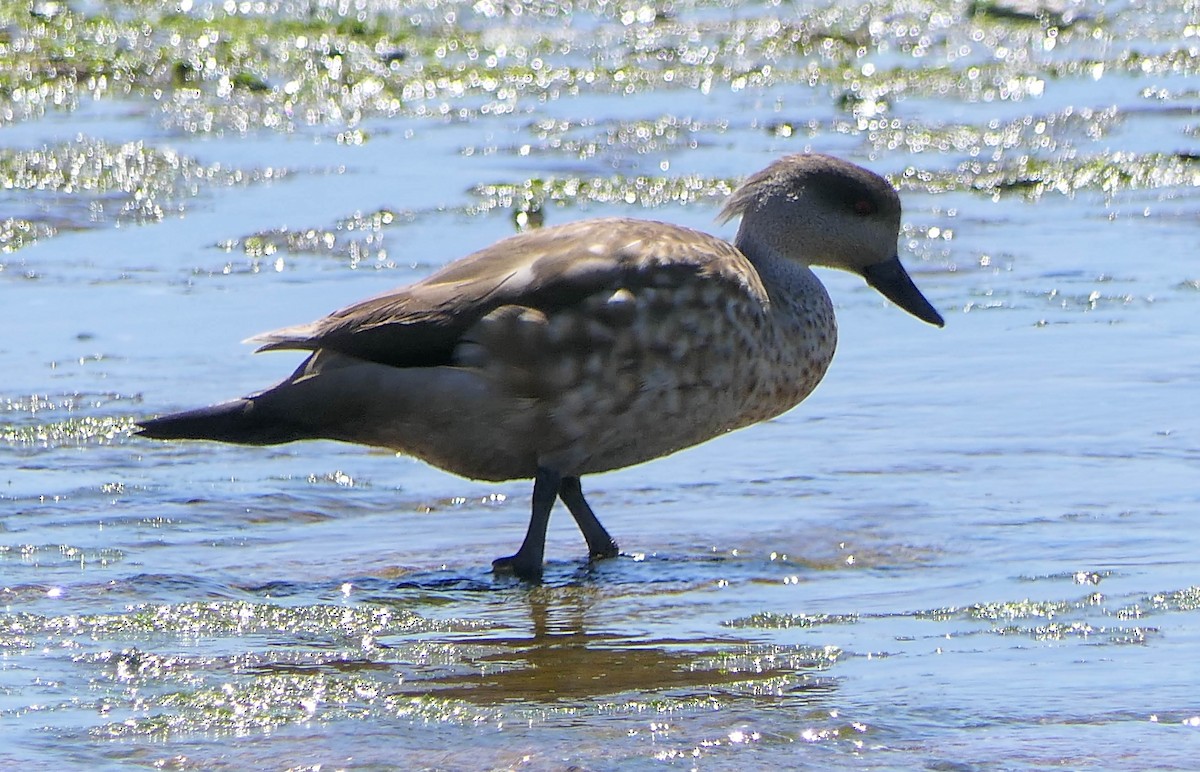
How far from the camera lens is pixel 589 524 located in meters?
6.43

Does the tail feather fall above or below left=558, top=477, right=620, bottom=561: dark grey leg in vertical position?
above

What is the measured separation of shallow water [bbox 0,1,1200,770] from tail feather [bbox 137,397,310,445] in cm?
32

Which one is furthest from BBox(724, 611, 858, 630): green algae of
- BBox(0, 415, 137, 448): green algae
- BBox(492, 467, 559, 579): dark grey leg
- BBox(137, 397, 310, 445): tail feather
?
BBox(0, 415, 137, 448): green algae

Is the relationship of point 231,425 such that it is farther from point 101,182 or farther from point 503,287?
point 101,182

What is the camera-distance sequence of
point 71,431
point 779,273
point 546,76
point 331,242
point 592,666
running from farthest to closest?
point 546,76 < point 331,242 < point 71,431 < point 779,273 < point 592,666

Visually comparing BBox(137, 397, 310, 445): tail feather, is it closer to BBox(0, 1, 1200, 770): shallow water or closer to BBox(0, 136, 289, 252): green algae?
BBox(0, 1, 1200, 770): shallow water

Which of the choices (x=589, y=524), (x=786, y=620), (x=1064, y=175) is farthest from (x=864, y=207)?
(x=1064, y=175)

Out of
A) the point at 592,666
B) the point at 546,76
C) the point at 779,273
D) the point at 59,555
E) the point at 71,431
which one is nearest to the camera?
the point at 592,666

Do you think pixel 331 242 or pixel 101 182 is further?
pixel 101 182

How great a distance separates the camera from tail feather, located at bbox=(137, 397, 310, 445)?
624cm

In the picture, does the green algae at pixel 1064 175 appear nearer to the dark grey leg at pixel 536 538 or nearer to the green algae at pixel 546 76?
the green algae at pixel 546 76

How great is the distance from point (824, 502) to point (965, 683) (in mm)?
1962

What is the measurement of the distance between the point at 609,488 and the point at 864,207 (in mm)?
1195

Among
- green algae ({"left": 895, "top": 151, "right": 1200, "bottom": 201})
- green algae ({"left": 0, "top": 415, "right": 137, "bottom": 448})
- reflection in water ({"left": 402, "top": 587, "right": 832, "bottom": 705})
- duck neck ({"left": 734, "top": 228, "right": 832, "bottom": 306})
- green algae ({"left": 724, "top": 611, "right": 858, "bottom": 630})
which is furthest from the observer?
green algae ({"left": 895, "top": 151, "right": 1200, "bottom": 201})
